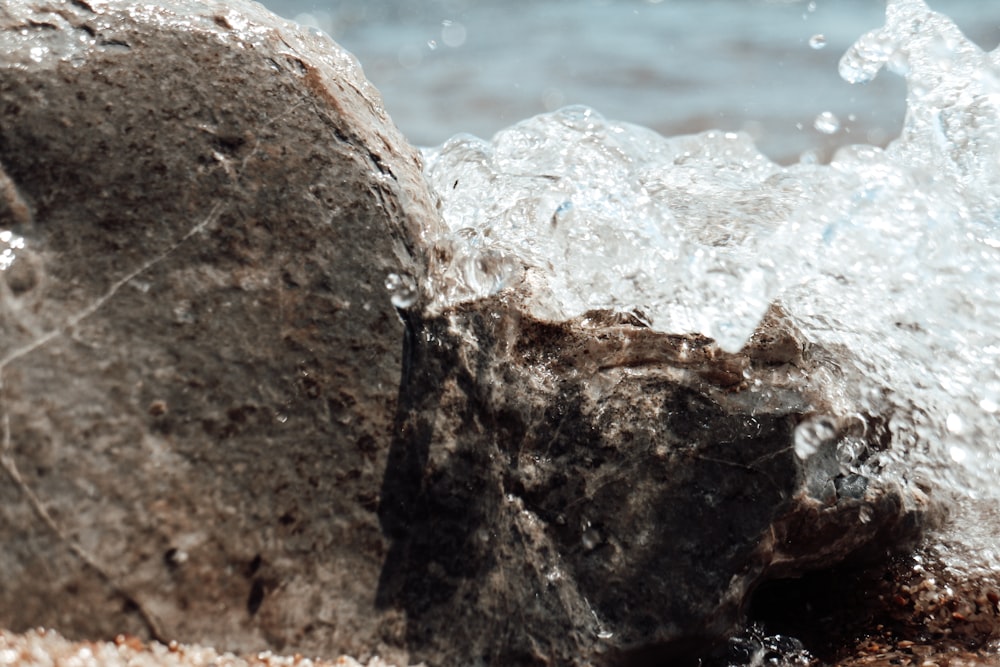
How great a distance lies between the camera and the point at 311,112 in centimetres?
203

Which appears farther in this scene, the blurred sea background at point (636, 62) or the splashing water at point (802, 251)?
the blurred sea background at point (636, 62)

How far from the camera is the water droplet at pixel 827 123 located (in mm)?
7412

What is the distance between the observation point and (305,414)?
74.5 inches

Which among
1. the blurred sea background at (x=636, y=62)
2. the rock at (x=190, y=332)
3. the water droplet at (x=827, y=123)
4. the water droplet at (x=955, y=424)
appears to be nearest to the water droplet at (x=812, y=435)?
the water droplet at (x=955, y=424)

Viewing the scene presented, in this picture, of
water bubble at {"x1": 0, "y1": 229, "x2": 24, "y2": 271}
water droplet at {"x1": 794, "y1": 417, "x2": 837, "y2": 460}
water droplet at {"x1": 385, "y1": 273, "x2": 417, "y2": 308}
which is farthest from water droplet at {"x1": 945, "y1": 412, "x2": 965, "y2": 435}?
water bubble at {"x1": 0, "y1": 229, "x2": 24, "y2": 271}

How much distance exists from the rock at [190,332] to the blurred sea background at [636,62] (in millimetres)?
5565

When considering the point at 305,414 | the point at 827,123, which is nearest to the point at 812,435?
the point at 305,414

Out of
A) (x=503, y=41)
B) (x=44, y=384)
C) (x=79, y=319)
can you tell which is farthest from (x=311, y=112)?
(x=503, y=41)

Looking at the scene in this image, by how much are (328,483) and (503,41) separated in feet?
27.9

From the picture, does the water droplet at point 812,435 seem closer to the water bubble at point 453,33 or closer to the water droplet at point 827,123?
the water droplet at point 827,123

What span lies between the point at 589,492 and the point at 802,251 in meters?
0.89

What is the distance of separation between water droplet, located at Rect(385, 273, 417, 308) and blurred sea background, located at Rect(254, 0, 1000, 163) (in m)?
5.58

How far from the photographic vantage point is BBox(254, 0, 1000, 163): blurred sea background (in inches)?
307

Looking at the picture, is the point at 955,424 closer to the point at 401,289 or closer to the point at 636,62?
the point at 401,289
